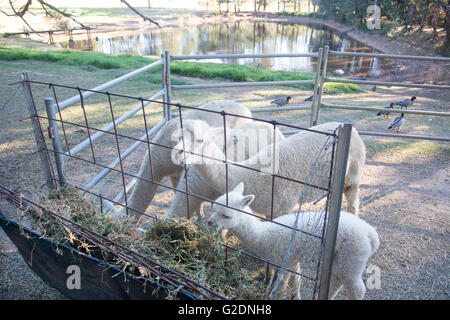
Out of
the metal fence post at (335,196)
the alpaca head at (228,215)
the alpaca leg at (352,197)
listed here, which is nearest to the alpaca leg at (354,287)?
the metal fence post at (335,196)

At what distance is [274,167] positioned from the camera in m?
3.05

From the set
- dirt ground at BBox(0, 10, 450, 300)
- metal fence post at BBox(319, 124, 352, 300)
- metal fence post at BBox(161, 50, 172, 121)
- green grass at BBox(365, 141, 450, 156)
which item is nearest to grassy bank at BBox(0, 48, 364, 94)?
dirt ground at BBox(0, 10, 450, 300)

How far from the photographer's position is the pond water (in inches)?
730

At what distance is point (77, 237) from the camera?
2.08m

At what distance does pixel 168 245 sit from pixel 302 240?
923mm

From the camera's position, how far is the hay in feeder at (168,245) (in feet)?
6.40

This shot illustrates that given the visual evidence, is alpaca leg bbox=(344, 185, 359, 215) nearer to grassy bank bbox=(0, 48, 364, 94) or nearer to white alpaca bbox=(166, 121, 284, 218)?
white alpaca bbox=(166, 121, 284, 218)

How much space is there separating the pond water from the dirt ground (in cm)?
1169

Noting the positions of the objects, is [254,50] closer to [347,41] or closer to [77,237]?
[347,41]

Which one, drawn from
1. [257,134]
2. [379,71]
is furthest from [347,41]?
[257,134]

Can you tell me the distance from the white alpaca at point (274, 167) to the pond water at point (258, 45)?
1397 centimetres

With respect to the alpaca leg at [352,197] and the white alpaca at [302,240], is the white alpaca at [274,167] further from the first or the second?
the white alpaca at [302,240]
